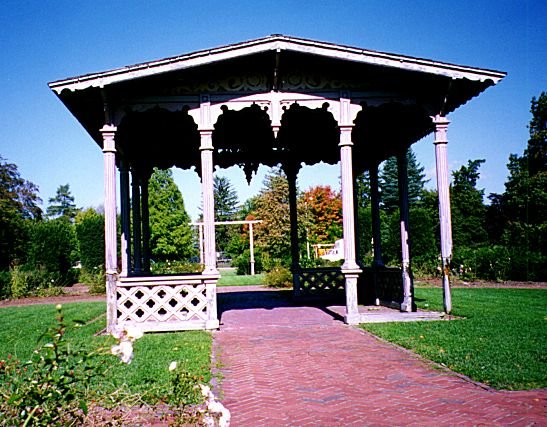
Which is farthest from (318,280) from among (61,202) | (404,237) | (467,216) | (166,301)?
(61,202)

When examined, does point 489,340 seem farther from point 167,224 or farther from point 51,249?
point 167,224

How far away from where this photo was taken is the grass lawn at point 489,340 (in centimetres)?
567

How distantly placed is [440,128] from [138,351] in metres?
7.30

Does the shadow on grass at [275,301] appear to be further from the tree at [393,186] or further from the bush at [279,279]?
the tree at [393,186]

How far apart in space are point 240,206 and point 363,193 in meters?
24.8

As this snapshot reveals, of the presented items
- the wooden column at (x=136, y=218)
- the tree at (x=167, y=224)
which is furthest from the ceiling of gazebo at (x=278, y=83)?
the tree at (x=167, y=224)

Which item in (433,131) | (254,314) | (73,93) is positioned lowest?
(254,314)

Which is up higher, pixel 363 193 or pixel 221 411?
pixel 363 193

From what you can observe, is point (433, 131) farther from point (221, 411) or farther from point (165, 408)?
point (221, 411)

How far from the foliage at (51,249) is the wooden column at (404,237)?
18.5 m

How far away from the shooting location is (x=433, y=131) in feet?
35.5

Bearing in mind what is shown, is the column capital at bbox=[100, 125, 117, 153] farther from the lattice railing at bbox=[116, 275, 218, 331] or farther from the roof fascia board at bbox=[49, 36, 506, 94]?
the lattice railing at bbox=[116, 275, 218, 331]

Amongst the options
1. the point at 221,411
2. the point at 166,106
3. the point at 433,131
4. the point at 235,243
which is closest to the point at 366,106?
the point at 433,131

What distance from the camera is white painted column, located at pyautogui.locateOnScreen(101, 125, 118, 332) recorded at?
A: 9797mm
